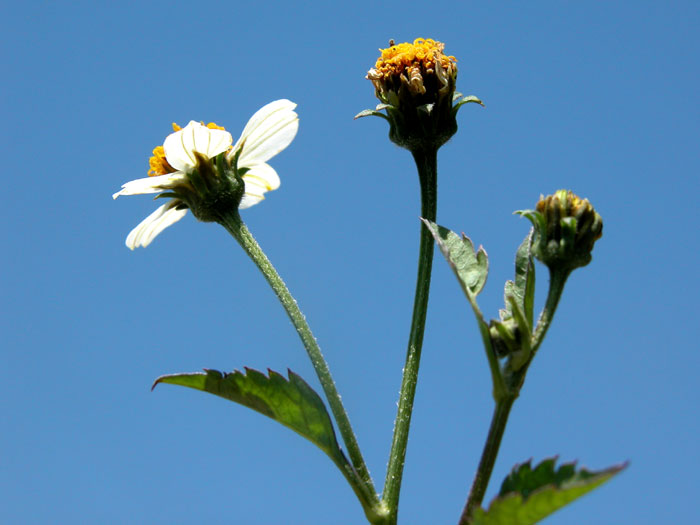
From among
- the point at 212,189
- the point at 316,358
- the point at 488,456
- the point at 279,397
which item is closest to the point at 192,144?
the point at 212,189

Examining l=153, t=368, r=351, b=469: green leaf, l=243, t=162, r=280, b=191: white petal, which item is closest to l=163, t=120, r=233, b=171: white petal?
l=243, t=162, r=280, b=191: white petal

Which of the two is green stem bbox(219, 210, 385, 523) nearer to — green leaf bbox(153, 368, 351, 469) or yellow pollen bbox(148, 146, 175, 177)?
green leaf bbox(153, 368, 351, 469)

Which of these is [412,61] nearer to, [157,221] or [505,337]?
[157,221]

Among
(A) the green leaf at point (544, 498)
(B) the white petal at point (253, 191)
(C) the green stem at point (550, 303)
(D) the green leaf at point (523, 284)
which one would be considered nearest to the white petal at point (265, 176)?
(B) the white petal at point (253, 191)

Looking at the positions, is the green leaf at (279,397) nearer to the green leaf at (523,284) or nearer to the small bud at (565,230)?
the green leaf at (523,284)

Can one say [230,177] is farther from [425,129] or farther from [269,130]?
[425,129]

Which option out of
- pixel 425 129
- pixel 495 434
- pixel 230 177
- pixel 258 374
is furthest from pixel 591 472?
pixel 230 177
